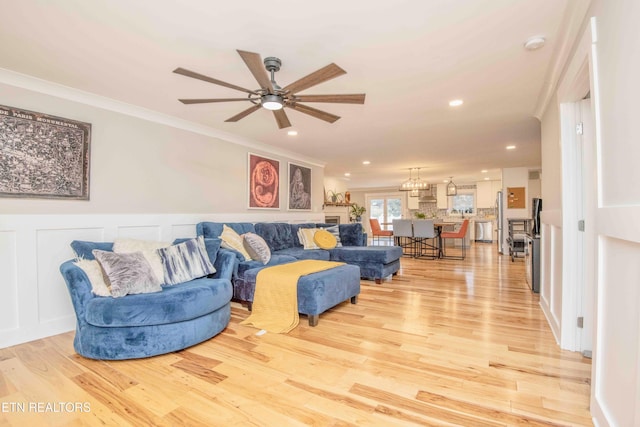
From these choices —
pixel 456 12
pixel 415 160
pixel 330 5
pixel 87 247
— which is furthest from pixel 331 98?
pixel 415 160

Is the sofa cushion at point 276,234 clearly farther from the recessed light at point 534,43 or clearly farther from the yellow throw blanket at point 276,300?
the recessed light at point 534,43

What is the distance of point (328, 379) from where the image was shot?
6.51ft

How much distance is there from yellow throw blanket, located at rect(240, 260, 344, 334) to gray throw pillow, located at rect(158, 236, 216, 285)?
52 cm

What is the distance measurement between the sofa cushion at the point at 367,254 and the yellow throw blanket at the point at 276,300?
5.01ft

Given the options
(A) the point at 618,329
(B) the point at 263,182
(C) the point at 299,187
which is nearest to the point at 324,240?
(B) the point at 263,182

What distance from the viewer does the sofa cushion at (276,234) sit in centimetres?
472

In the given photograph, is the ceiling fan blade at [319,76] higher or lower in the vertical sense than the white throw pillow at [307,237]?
higher

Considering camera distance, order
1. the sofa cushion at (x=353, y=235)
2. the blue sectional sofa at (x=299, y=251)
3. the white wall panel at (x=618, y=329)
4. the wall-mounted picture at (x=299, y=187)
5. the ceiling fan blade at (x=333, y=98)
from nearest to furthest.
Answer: the white wall panel at (x=618, y=329) → the ceiling fan blade at (x=333, y=98) → the blue sectional sofa at (x=299, y=251) → the sofa cushion at (x=353, y=235) → the wall-mounted picture at (x=299, y=187)

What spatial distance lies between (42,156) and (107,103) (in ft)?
2.61

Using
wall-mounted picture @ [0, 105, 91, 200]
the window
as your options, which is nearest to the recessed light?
wall-mounted picture @ [0, 105, 91, 200]

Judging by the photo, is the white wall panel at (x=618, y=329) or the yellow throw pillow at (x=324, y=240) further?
the yellow throw pillow at (x=324, y=240)

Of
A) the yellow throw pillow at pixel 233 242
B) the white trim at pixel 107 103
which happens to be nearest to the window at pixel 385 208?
the white trim at pixel 107 103

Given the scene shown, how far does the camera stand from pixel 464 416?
160cm

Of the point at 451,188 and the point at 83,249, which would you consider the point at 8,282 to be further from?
the point at 451,188
